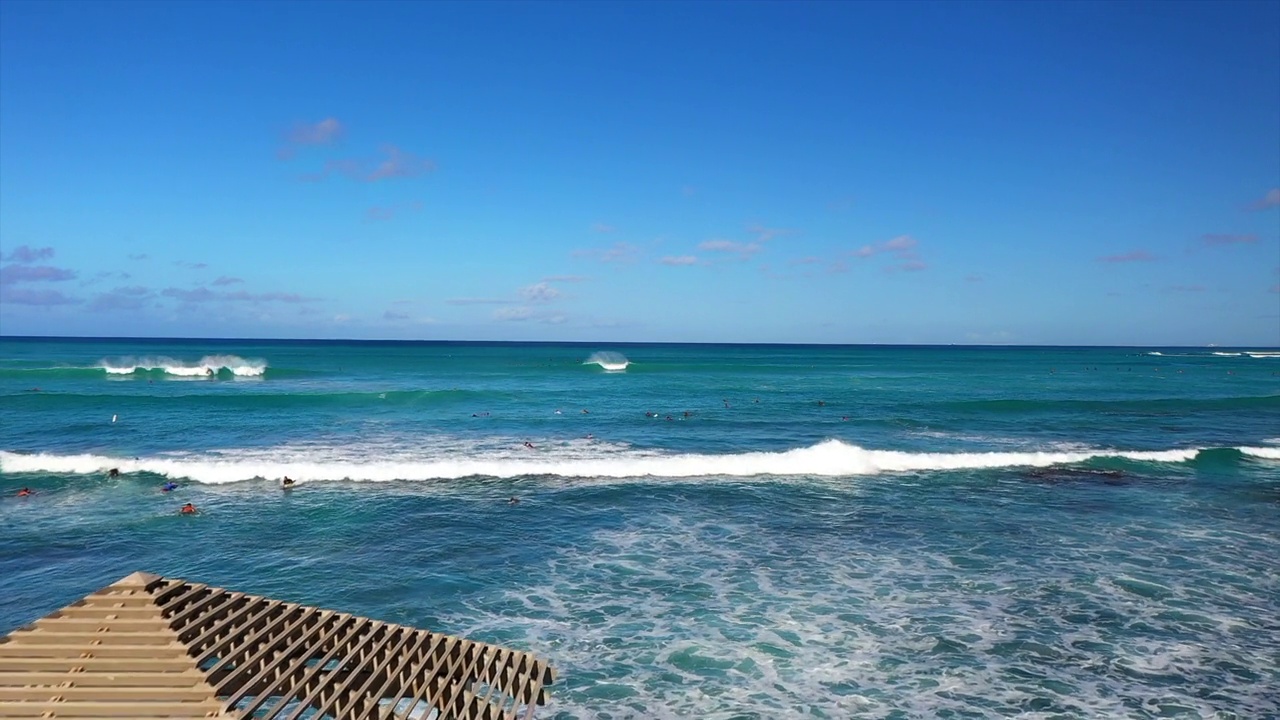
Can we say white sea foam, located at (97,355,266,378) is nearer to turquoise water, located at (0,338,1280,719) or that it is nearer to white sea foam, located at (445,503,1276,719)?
turquoise water, located at (0,338,1280,719)

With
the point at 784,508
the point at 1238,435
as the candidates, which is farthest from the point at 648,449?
the point at 1238,435

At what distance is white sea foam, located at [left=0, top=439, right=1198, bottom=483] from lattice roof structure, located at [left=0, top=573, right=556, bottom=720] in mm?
16522

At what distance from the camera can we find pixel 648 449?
28.2m

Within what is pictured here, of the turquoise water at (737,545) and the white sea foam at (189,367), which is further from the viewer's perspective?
the white sea foam at (189,367)

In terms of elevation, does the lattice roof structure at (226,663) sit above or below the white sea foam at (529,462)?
above

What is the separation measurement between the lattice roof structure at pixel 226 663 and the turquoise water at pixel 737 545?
3051mm

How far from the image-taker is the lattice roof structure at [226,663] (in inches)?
189

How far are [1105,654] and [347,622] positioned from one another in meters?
11.0

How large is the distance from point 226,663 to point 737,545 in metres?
12.1

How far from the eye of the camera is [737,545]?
15.9 meters

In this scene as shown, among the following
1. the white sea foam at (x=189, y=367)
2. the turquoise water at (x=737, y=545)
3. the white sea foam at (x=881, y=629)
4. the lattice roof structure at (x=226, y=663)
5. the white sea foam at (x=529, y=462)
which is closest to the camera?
the lattice roof structure at (x=226, y=663)

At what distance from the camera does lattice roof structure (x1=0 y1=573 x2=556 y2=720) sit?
4.80 m

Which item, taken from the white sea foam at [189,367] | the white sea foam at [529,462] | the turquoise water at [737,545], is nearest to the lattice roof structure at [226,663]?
the turquoise water at [737,545]

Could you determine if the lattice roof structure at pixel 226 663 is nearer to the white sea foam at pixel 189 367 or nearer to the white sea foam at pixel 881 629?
the white sea foam at pixel 881 629
